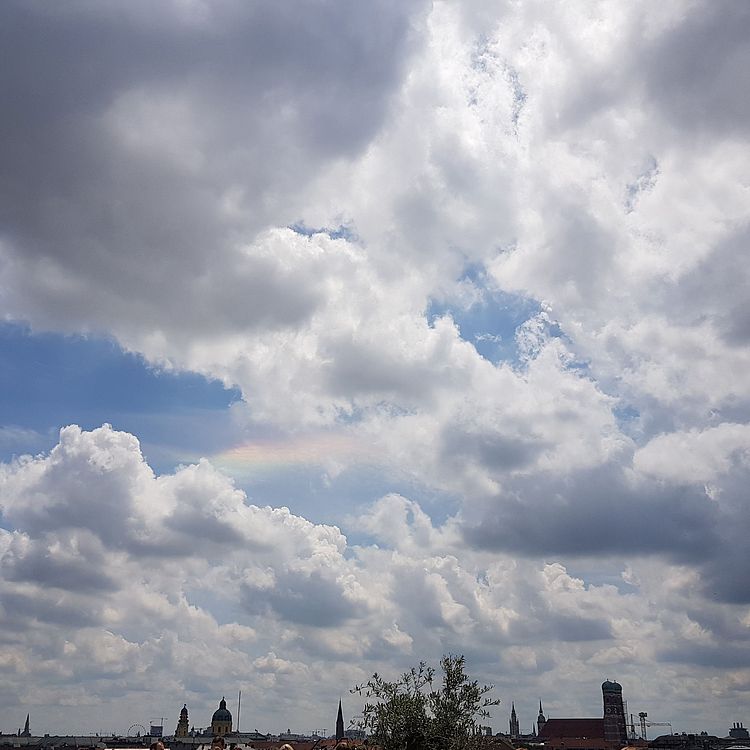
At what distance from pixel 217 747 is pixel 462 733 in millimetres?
16626

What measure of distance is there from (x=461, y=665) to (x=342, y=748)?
79.7 ft

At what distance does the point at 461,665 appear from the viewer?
43750mm

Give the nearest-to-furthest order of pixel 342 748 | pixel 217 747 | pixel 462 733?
pixel 342 748, pixel 217 747, pixel 462 733

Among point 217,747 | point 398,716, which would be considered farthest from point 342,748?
point 398,716

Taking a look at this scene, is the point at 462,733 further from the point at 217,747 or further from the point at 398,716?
the point at 217,747

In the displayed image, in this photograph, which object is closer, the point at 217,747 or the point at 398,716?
the point at 217,747

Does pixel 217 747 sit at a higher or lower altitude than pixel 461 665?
lower

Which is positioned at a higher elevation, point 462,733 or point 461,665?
point 461,665

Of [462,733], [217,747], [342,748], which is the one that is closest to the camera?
[342,748]

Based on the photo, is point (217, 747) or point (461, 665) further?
point (461, 665)

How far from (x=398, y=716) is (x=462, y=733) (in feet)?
10.6

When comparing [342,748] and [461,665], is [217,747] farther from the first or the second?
[461,665]

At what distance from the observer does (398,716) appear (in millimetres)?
42312

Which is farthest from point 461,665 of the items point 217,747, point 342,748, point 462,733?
point 342,748
